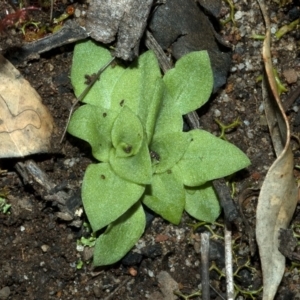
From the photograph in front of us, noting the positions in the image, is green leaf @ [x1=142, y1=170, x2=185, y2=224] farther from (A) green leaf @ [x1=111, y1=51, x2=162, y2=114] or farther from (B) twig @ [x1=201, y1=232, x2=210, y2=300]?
(A) green leaf @ [x1=111, y1=51, x2=162, y2=114]

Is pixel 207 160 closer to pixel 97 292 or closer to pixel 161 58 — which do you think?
pixel 161 58

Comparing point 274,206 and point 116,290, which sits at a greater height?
point 274,206

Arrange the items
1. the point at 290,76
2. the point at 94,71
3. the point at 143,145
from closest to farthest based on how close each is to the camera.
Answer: the point at 143,145 → the point at 94,71 → the point at 290,76

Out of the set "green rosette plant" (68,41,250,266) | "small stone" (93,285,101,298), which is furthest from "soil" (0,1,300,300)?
"green rosette plant" (68,41,250,266)

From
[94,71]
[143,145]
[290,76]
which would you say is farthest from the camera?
[290,76]

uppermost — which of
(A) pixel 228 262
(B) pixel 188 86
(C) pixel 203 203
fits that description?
(B) pixel 188 86

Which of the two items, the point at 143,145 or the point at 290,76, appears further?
the point at 290,76

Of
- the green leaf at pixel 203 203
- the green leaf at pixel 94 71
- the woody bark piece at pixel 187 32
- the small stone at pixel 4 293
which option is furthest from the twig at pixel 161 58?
the small stone at pixel 4 293

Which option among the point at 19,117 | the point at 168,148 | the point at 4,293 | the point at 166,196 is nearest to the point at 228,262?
the point at 166,196
